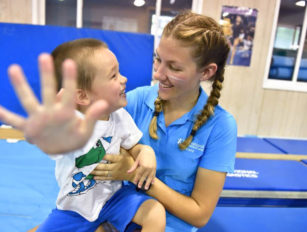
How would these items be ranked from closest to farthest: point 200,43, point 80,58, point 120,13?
point 80,58, point 200,43, point 120,13

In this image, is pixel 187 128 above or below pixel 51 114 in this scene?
below

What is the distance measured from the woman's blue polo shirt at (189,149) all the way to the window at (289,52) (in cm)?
389

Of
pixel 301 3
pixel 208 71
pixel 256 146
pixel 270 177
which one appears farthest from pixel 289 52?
pixel 208 71

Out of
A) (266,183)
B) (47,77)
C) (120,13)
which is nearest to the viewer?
(47,77)

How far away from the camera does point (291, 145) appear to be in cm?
288

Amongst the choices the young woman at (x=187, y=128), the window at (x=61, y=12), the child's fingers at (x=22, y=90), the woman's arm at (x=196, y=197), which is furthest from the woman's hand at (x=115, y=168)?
the window at (x=61, y=12)

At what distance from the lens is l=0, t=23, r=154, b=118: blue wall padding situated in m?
1.98

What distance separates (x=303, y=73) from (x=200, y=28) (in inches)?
182

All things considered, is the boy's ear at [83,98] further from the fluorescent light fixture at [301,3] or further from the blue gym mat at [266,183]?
the fluorescent light fixture at [301,3]

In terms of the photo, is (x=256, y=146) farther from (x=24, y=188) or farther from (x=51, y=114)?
(x=51, y=114)

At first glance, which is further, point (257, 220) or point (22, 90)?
point (257, 220)

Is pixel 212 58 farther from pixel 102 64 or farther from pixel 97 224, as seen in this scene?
pixel 97 224

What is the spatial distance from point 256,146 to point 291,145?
469 mm

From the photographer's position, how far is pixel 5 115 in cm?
45
